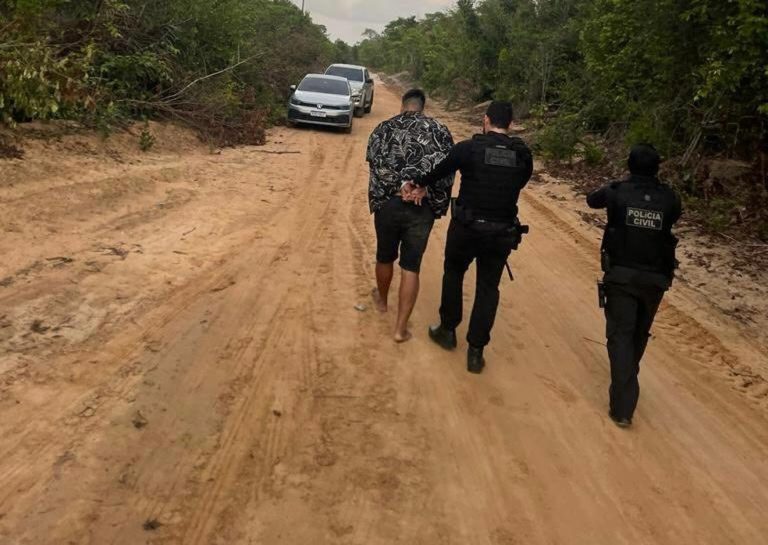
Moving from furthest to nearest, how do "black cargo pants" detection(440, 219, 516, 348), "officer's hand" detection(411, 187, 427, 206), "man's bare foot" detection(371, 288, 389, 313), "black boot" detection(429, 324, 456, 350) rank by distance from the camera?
"man's bare foot" detection(371, 288, 389, 313) < "black boot" detection(429, 324, 456, 350) < "officer's hand" detection(411, 187, 427, 206) < "black cargo pants" detection(440, 219, 516, 348)

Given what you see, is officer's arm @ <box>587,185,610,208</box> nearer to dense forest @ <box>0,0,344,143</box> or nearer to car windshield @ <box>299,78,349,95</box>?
dense forest @ <box>0,0,344,143</box>

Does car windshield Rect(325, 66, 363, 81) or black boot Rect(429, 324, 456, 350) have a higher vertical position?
car windshield Rect(325, 66, 363, 81)

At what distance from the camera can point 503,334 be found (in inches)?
Answer: 193

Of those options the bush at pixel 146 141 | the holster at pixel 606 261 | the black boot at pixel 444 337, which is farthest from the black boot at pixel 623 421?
the bush at pixel 146 141

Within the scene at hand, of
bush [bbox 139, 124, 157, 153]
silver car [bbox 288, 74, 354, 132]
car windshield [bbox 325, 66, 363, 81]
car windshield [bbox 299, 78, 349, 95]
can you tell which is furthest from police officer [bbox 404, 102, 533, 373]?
car windshield [bbox 325, 66, 363, 81]

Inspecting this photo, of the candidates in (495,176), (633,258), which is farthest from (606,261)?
(495,176)

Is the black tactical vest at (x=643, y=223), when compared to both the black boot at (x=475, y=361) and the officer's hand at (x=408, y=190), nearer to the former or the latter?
the black boot at (x=475, y=361)

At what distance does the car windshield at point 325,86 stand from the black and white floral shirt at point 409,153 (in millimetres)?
11939

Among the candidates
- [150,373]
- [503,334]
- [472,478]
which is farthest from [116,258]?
[472,478]

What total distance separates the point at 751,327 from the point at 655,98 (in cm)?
551

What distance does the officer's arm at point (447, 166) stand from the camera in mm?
3908

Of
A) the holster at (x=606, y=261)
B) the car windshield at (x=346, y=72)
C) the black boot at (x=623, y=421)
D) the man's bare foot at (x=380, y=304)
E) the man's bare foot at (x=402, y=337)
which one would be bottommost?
the black boot at (x=623, y=421)

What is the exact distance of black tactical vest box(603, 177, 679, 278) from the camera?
3.61 meters

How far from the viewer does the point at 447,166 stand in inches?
157
